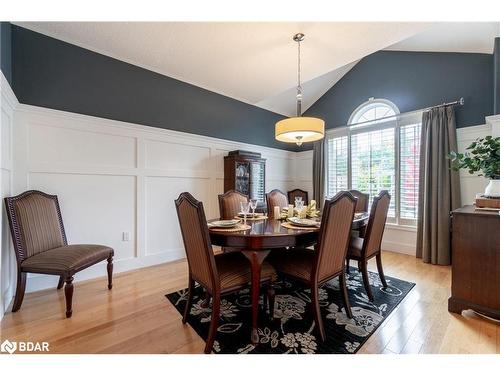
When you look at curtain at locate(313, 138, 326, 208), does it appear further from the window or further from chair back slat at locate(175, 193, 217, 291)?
chair back slat at locate(175, 193, 217, 291)

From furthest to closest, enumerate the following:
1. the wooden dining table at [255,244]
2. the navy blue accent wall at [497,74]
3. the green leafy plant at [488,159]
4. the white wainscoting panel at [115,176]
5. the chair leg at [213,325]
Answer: the navy blue accent wall at [497,74] < the white wainscoting panel at [115,176] < the green leafy plant at [488,159] < the wooden dining table at [255,244] < the chair leg at [213,325]

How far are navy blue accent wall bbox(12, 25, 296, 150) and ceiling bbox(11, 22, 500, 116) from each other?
125mm

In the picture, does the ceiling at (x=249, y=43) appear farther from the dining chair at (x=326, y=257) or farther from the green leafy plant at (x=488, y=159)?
the dining chair at (x=326, y=257)

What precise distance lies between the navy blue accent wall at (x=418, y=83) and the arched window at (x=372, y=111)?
79mm

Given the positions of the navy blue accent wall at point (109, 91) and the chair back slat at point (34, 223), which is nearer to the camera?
the chair back slat at point (34, 223)

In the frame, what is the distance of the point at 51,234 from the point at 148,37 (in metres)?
2.22

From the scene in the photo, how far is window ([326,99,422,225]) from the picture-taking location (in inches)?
143

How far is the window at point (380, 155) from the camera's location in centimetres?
364

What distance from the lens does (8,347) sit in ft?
4.95

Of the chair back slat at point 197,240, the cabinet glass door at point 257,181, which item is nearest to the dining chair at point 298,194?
the cabinet glass door at point 257,181

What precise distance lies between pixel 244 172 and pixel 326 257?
2.45 meters

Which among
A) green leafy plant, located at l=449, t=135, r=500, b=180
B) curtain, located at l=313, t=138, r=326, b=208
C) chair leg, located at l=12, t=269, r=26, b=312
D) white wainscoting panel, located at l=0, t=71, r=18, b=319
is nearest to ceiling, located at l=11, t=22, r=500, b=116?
white wainscoting panel, located at l=0, t=71, r=18, b=319

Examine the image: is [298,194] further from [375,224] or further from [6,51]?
[6,51]
